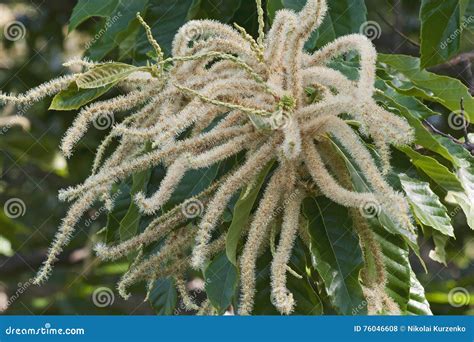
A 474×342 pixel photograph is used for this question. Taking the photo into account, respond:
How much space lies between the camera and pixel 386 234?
6.33 ft

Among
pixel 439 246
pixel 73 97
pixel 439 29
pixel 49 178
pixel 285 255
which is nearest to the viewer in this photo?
pixel 285 255

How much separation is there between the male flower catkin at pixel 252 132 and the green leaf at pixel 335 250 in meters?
0.04

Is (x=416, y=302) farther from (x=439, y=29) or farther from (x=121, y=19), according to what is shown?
(x=121, y=19)

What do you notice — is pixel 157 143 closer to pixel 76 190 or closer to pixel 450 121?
pixel 76 190

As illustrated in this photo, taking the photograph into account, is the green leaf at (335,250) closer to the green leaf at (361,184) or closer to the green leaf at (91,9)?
the green leaf at (361,184)

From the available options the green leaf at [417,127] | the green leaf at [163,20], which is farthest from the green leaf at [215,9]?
the green leaf at [417,127]

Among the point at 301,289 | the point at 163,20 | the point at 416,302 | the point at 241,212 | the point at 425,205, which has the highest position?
the point at 163,20

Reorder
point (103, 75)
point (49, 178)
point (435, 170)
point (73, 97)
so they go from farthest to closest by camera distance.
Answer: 1. point (49, 178)
2. point (435, 170)
3. point (73, 97)
4. point (103, 75)

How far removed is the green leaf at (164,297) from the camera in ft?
7.81

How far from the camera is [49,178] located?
13.3 feet

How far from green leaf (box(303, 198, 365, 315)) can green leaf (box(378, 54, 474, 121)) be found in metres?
0.64

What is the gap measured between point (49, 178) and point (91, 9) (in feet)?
5.03

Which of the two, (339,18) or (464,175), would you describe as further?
(339,18)

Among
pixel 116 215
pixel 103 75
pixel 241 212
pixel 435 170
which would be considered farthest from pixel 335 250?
pixel 116 215
